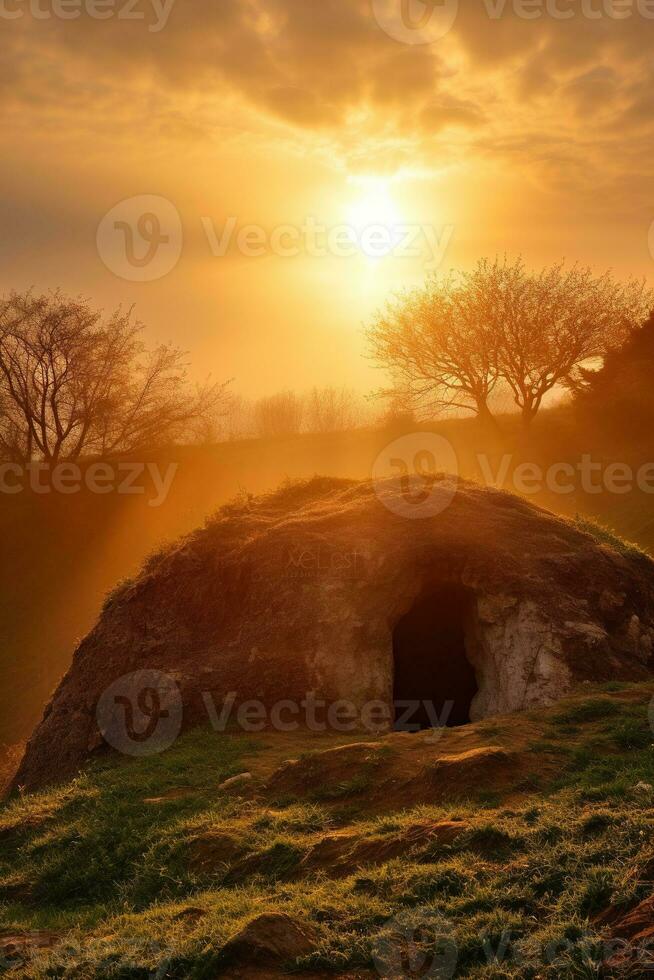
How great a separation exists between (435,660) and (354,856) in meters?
9.39

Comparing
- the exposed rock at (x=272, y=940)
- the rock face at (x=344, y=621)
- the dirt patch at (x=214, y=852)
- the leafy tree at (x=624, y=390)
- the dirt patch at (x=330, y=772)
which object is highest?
the leafy tree at (x=624, y=390)

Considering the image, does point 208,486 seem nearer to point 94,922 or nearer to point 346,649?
point 346,649

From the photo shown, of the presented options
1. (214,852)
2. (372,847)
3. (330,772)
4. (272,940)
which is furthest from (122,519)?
(272,940)

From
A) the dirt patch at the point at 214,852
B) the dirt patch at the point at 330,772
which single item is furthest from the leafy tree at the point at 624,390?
the dirt patch at the point at 214,852

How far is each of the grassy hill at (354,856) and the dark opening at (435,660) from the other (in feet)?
14.9

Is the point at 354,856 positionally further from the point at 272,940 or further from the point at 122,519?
the point at 122,519

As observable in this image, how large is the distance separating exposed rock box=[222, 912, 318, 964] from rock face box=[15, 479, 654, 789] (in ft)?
21.7

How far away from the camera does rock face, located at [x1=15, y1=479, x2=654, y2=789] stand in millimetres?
13391

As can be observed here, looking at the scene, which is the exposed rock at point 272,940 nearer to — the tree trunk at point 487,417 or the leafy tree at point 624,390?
the leafy tree at point 624,390

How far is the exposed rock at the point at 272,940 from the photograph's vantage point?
6004mm

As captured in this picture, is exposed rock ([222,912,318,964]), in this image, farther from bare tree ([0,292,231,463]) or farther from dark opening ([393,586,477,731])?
bare tree ([0,292,231,463])

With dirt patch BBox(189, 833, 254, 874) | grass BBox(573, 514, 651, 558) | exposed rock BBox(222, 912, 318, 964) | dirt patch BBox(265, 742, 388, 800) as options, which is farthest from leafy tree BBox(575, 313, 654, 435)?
exposed rock BBox(222, 912, 318, 964)

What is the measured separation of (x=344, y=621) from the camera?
46.0 feet

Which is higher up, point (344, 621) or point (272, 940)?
point (344, 621)
